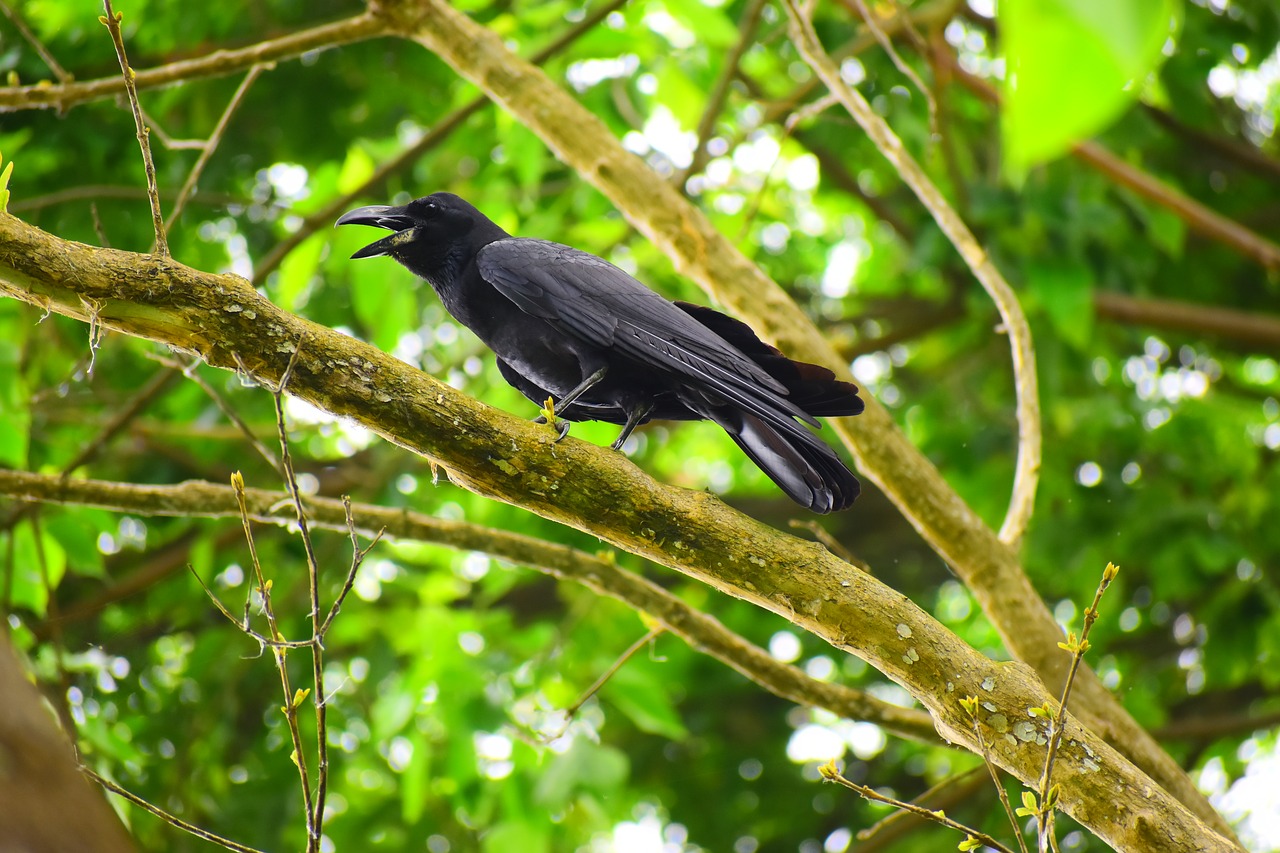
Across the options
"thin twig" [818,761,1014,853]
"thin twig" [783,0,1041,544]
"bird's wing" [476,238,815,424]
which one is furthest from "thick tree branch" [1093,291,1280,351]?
"thin twig" [818,761,1014,853]

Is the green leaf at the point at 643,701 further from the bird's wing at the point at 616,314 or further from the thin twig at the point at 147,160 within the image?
the thin twig at the point at 147,160

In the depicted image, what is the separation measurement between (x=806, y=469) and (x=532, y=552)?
34.7 inches

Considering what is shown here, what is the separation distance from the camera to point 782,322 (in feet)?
11.1

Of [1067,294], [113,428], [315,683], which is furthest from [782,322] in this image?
[113,428]

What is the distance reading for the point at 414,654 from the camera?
5.36 metres

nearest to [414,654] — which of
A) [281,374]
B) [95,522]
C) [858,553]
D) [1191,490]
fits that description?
[95,522]

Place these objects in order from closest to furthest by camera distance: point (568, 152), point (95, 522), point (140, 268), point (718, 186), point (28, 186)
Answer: point (140, 268)
point (568, 152)
point (95, 522)
point (28, 186)
point (718, 186)

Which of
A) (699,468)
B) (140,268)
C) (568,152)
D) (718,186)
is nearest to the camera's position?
(140,268)

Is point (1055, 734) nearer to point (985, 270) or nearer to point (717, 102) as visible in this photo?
point (985, 270)

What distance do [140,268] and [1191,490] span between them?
498 centimetres

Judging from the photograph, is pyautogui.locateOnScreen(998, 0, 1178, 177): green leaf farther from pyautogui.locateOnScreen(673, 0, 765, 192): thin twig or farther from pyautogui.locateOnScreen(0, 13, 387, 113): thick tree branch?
pyautogui.locateOnScreen(673, 0, 765, 192): thin twig

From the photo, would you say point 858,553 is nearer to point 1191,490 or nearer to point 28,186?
point 1191,490

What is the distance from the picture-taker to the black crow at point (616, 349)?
275 cm

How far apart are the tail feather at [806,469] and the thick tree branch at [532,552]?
0.55 meters
